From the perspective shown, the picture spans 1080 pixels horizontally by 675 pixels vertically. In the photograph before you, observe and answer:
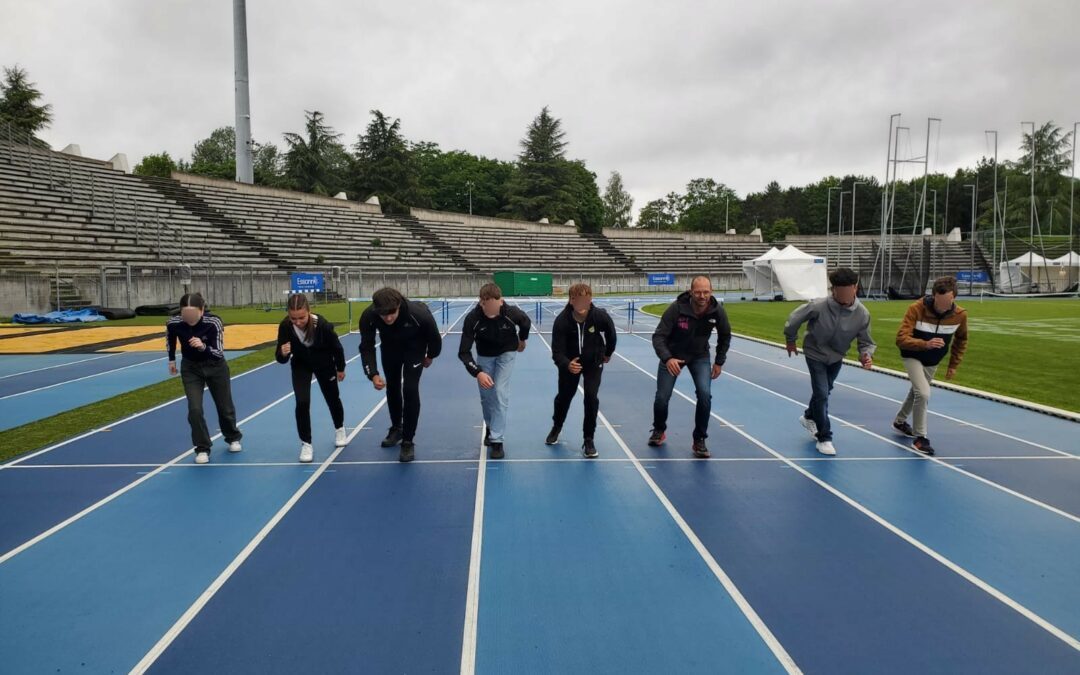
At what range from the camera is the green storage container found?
156 ft

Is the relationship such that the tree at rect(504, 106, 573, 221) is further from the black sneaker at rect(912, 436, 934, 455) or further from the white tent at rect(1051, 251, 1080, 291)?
the black sneaker at rect(912, 436, 934, 455)

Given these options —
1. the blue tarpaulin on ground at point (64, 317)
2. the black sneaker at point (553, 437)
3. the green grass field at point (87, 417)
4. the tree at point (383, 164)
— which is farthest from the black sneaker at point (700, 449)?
the tree at point (383, 164)

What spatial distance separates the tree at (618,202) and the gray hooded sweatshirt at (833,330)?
11522cm

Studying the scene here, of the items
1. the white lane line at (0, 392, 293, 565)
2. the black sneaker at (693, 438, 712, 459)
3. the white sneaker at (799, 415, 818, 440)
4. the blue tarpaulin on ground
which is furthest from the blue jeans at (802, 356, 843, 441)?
the blue tarpaulin on ground

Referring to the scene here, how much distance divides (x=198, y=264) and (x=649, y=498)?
3471cm

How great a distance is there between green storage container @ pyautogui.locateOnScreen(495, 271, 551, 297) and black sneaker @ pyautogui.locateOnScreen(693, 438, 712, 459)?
4093 centimetres

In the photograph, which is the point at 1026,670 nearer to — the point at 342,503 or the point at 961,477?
the point at 961,477

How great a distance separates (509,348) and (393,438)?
1679 millimetres

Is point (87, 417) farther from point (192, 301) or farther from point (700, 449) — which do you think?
point (700, 449)

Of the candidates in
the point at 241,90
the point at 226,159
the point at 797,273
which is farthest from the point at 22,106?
the point at 797,273

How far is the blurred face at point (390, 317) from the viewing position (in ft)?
19.6

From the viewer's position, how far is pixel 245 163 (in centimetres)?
5144

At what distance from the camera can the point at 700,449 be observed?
255 inches

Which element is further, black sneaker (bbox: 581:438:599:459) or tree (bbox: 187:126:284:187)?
tree (bbox: 187:126:284:187)
